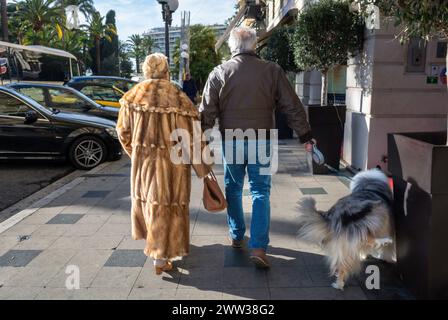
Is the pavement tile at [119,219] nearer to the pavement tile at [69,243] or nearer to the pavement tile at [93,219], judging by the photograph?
the pavement tile at [93,219]

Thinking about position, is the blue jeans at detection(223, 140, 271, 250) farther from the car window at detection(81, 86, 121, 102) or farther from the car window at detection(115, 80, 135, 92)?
the car window at detection(115, 80, 135, 92)

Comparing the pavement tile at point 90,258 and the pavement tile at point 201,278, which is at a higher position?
the pavement tile at point 90,258

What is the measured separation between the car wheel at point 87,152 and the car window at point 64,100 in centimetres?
177

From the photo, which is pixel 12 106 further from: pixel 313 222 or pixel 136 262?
pixel 313 222

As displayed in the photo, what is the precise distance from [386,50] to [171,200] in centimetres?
450

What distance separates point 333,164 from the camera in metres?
7.14

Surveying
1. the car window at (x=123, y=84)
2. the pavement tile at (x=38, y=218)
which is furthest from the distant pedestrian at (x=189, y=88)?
the pavement tile at (x=38, y=218)

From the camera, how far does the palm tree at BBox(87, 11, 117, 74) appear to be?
2255 inches

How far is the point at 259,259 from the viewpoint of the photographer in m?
3.54

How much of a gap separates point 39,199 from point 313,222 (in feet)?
14.6

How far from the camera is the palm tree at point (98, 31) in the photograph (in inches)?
2255

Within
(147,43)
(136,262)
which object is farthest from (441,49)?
(147,43)

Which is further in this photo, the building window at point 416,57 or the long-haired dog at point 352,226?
the building window at point 416,57
